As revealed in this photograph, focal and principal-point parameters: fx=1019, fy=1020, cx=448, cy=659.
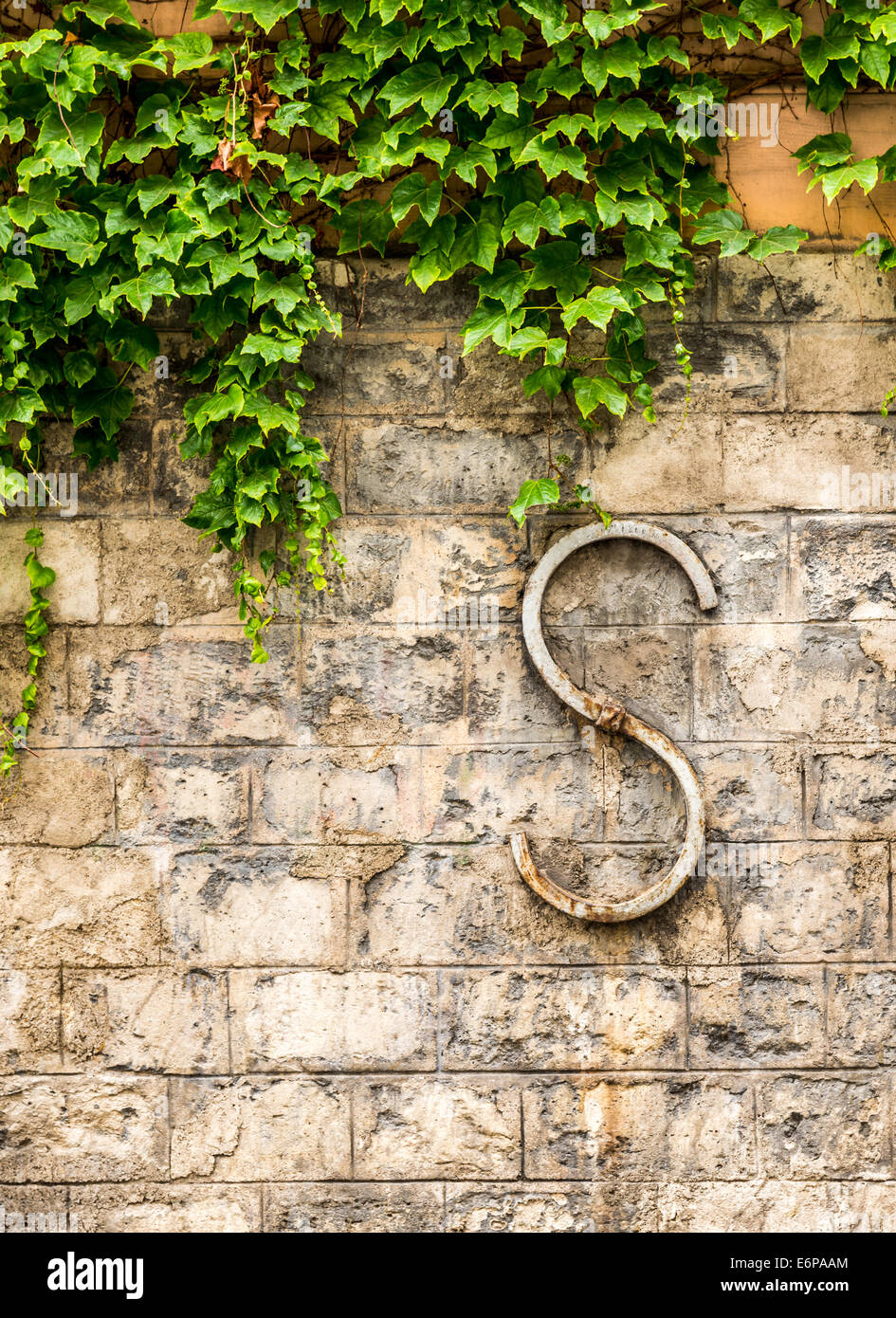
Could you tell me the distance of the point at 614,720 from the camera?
7.98 ft

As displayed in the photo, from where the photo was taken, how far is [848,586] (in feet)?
8.24

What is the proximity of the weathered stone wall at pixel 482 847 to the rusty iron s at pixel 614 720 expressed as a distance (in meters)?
0.06

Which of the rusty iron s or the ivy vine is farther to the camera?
the rusty iron s

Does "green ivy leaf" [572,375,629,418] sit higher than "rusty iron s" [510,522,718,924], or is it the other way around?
"green ivy leaf" [572,375,629,418]

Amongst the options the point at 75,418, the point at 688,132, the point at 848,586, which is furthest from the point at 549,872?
the point at 688,132

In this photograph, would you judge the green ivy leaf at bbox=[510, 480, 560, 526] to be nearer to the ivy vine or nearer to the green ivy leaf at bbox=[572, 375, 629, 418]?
the ivy vine

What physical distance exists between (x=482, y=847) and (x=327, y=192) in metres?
1.58

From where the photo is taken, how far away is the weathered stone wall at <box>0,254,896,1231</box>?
2494mm

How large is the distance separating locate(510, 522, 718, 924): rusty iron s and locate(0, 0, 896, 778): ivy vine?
0.13 m

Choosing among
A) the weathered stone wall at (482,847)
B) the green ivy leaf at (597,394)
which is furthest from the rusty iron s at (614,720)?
the green ivy leaf at (597,394)

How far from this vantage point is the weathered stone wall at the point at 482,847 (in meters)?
2.49

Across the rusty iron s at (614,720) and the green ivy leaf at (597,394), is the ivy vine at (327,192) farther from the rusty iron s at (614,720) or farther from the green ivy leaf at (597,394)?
the rusty iron s at (614,720)

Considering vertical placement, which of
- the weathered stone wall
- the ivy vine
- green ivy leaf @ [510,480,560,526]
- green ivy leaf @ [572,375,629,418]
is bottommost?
the weathered stone wall

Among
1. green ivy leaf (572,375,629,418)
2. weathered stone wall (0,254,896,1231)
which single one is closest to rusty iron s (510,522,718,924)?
weathered stone wall (0,254,896,1231)
